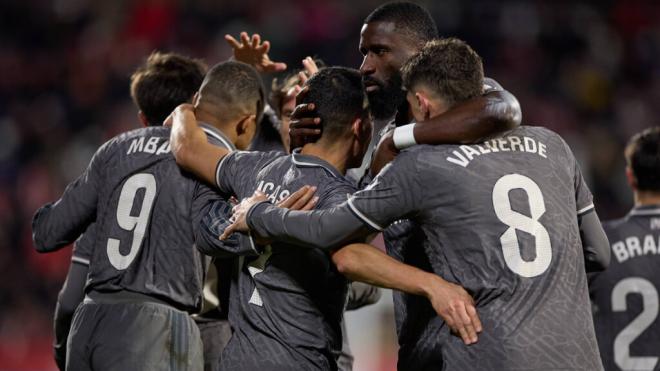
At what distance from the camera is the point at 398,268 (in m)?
3.53

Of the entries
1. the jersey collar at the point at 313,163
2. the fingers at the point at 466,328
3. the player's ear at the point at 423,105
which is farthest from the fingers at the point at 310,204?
the fingers at the point at 466,328

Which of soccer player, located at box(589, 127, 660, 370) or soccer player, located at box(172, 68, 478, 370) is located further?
soccer player, located at box(589, 127, 660, 370)

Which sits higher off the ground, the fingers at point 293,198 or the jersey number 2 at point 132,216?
the fingers at point 293,198

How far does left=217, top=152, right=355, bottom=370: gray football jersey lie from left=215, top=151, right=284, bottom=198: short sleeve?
0.08m

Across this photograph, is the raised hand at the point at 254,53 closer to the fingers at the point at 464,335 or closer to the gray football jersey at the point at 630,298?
the gray football jersey at the point at 630,298

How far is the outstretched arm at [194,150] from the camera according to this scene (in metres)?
4.10

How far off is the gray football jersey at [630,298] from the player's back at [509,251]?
1.78 meters

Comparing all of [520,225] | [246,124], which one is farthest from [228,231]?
[520,225]

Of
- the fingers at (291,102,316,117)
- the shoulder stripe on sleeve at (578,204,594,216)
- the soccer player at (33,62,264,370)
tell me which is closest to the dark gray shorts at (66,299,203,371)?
the soccer player at (33,62,264,370)

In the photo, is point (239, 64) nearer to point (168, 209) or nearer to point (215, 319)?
point (168, 209)

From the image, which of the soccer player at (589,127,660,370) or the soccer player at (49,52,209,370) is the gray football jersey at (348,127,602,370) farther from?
the soccer player at (589,127,660,370)

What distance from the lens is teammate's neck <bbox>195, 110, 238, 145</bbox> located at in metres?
→ 4.40

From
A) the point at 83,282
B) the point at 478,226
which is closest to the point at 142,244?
the point at 83,282

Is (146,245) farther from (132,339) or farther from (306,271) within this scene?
(306,271)
